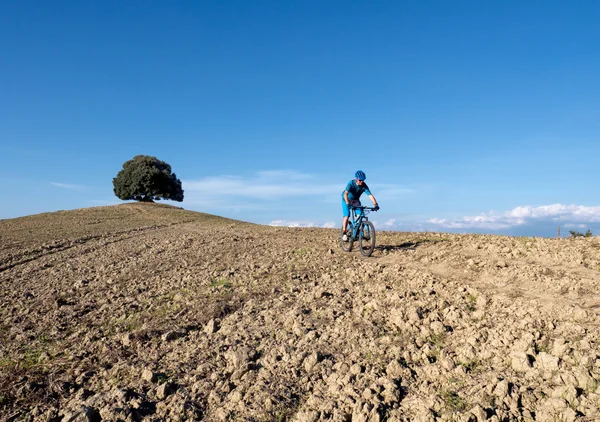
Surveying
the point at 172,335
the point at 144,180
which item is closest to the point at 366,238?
the point at 172,335

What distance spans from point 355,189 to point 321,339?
6559mm

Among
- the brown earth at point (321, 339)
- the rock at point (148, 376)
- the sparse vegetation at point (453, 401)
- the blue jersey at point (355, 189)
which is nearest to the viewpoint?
the sparse vegetation at point (453, 401)

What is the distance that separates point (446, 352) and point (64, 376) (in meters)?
5.11

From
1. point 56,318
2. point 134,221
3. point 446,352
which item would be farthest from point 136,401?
point 134,221

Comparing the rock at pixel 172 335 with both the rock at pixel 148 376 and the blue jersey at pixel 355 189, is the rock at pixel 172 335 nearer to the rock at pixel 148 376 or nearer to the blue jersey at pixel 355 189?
the rock at pixel 148 376

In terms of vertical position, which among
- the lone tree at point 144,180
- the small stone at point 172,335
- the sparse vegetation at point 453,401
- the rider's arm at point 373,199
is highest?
the lone tree at point 144,180

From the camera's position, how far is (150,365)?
5.89 meters

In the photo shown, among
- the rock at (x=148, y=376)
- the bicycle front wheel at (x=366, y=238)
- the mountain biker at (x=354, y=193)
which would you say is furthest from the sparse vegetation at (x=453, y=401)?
the mountain biker at (x=354, y=193)

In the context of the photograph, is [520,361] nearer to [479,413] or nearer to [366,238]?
[479,413]

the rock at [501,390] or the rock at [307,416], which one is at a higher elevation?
the rock at [501,390]

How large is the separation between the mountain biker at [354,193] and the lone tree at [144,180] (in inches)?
1478

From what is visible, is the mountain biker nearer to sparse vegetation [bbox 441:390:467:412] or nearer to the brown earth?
the brown earth

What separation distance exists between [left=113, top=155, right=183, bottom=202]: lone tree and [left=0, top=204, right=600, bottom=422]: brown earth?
35.8m

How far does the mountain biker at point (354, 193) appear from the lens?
11.7 m
